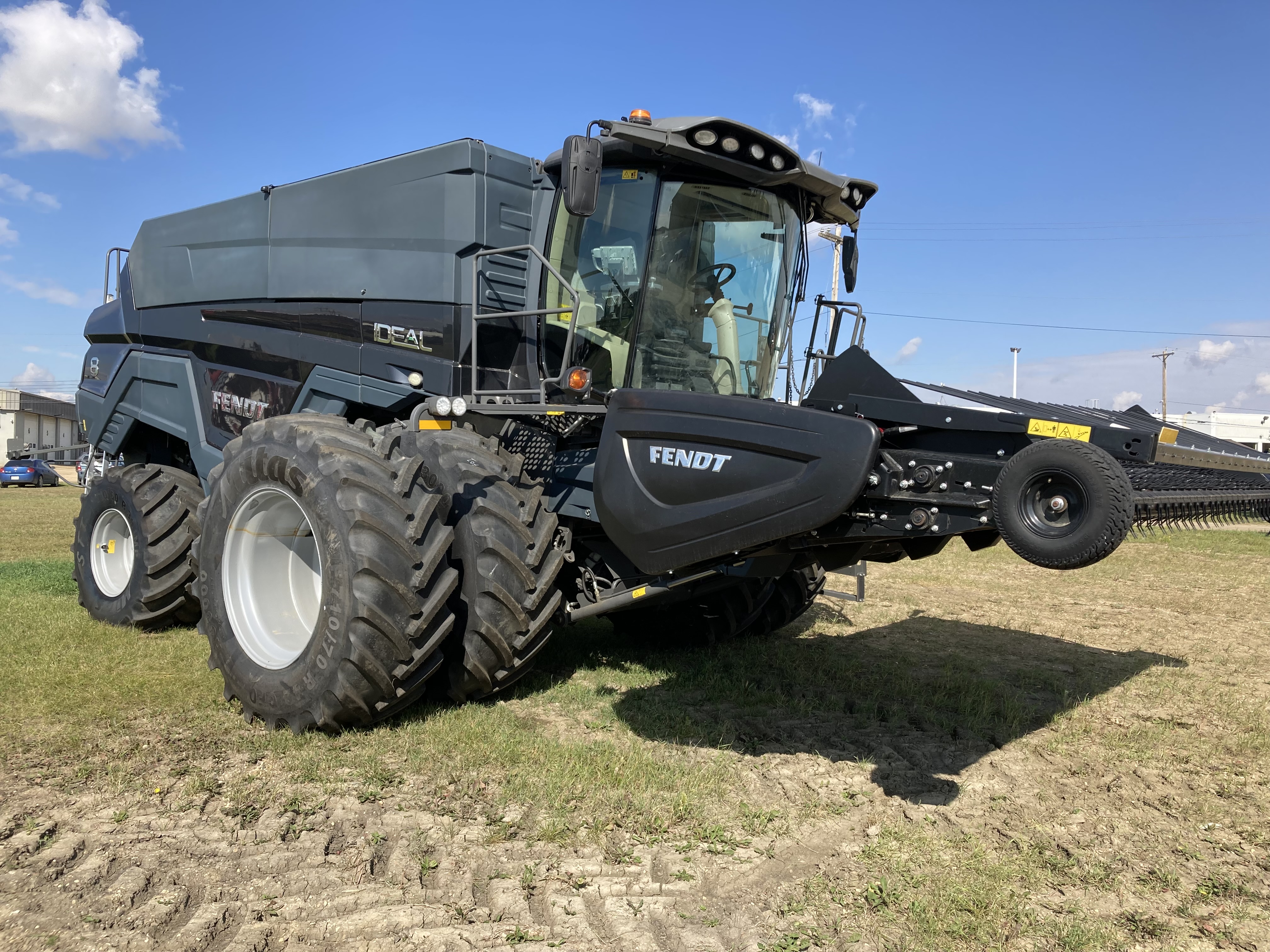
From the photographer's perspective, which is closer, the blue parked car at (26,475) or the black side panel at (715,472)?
the black side panel at (715,472)

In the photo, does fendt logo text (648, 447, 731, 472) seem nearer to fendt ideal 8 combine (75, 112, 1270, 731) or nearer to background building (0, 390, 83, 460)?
fendt ideal 8 combine (75, 112, 1270, 731)

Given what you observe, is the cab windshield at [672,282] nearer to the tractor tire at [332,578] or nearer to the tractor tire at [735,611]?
the tractor tire at [332,578]

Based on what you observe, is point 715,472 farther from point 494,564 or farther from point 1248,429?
point 1248,429

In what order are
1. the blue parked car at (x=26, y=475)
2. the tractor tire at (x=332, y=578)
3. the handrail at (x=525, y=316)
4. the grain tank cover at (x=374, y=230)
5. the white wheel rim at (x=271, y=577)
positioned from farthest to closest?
the blue parked car at (x=26, y=475) < the grain tank cover at (x=374, y=230) < the white wheel rim at (x=271, y=577) < the handrail at (x=525, y=316) < the tractor tire at (x=332, y=578)

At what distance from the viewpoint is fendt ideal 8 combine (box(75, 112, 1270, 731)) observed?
11.0 feet

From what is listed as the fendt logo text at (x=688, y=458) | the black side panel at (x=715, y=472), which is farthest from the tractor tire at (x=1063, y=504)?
the fendt logo text at (x=688, y=458)

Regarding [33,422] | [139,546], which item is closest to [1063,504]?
[139,546]

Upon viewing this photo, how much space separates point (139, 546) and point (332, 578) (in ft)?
10.3

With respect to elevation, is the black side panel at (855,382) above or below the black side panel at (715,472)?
above

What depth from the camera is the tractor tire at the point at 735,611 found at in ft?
20.4

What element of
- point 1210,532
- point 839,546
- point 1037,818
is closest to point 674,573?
point 839,546

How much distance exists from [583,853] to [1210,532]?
693 inches

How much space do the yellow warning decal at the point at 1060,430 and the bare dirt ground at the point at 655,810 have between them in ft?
4.98

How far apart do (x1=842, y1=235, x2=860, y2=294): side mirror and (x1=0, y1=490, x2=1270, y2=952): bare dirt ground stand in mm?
2470
